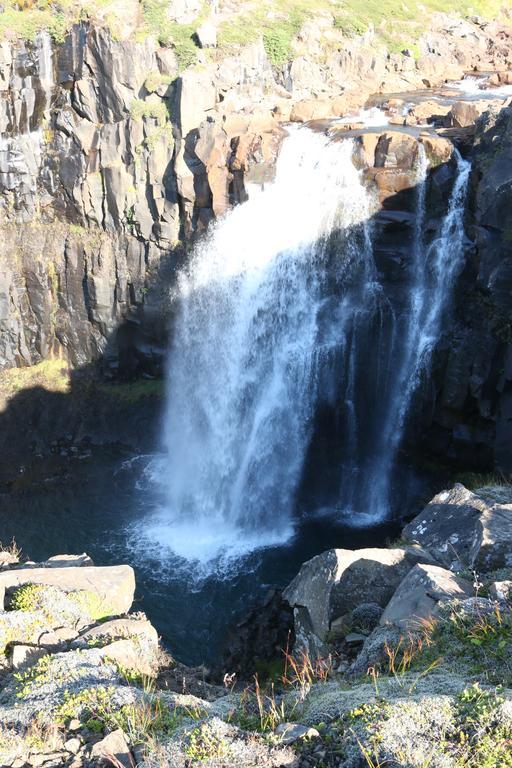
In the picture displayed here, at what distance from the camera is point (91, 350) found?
34.2 metres

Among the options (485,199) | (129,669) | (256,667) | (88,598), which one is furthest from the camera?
(485,199)

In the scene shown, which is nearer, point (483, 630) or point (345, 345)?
point (483, 630)

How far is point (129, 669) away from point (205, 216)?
2347 centimetres

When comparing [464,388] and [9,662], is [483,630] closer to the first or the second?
[9,662]

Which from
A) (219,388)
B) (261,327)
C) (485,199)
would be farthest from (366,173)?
(219,388)

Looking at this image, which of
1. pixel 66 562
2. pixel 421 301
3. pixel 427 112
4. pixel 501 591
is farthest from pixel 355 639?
pixel 427 112

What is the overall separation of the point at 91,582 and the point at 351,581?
495 cm

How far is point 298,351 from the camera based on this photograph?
27156 mm

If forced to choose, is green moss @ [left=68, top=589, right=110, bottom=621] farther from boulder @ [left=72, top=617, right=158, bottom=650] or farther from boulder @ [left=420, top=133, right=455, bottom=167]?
boulder @ [left=420, top=133, right=455, bottom=167]

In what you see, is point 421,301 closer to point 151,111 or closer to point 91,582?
point 151,111

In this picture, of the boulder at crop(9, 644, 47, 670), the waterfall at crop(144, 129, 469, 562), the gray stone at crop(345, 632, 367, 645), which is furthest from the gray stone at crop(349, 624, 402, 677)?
the waterfall at crop(144, 129, 469, 562)

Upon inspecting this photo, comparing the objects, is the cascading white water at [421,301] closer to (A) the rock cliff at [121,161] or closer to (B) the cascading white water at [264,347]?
→ (B) the cascading white water at [264,347]

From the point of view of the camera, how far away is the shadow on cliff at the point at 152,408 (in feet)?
81.0

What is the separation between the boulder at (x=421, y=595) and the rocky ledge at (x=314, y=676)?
25 mm
